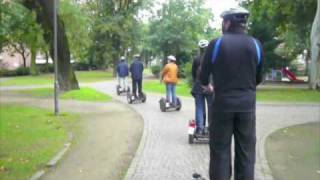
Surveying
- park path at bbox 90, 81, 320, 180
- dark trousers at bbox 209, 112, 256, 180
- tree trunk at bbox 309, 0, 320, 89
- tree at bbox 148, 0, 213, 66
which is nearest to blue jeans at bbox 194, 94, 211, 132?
A: park path at bbox 90, 81, 320, 180

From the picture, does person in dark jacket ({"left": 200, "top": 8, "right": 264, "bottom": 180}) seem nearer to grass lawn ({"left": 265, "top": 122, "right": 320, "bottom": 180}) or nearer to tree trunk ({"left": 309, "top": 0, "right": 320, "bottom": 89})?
grass lawn ({"left": 265, "top": 122, "right": 320, "bottom": 180})

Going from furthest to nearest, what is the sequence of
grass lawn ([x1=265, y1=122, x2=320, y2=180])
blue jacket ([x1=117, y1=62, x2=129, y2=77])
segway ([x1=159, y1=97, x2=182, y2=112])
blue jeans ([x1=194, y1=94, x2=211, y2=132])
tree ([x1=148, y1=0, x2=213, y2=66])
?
tree ([x1=148, y1=0, x2=213, y2=66]), blue jacket ([x1=117, y1=62, x2=129, y2=77]), segway ([x1=159, y1=97, x2=182, y2=112]), blue jeans ([x1=194, y1=94, x2=211, y2=132]), grass lawn ([x1=265, y1=122, x2=320, y2=180])

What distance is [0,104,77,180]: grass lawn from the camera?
33.1 feet

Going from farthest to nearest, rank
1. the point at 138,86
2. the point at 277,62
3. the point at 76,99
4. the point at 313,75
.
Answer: the point at 277,62 → the point at 313,75 → the point at 76,99 → the point at 138,86

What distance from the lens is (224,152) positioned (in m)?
6.93

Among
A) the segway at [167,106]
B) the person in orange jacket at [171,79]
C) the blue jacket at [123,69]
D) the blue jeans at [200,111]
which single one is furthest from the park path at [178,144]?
the blue jacket at [123,69]

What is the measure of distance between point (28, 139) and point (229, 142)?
762 cm

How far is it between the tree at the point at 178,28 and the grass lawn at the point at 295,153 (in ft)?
145

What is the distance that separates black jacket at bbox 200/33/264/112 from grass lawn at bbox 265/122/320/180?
2.61 m

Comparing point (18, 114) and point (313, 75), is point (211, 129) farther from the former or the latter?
point (313, 75)

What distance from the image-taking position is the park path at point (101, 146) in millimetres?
9703

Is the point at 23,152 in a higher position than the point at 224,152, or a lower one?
lower

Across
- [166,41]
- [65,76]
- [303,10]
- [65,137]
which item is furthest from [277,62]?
[65,137]

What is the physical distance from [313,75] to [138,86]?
14.8m
